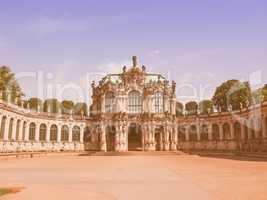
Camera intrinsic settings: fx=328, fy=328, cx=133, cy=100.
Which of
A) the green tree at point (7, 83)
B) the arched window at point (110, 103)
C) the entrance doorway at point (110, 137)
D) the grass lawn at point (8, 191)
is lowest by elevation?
the grass lawn at point (8, 191)

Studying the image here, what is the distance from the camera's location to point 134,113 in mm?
78375

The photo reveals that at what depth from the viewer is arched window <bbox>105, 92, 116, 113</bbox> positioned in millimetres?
79075

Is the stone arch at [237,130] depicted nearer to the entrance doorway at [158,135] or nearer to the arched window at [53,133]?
the entrance doorway at [158,135]

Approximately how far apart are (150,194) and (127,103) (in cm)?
Result: 6459

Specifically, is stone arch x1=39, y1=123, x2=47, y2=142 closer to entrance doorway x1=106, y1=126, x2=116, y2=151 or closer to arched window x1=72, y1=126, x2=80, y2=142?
arched window x1=72, y1=126, x2=80, y2=142

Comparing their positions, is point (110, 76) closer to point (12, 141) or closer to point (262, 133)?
point (12, 141)

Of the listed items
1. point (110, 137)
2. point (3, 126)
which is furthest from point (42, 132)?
point (110, 137)

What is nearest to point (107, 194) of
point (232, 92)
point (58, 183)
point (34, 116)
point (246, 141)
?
point (58, 183)

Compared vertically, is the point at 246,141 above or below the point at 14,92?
below

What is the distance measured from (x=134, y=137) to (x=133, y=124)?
14.1 feet

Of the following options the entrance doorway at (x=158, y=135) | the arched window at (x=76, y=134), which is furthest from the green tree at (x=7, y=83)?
the entrance doorway at (x=158, y=135)

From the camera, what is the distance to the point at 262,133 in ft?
197

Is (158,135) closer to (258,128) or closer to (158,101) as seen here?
(158,101)

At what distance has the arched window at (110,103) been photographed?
79.1 m
